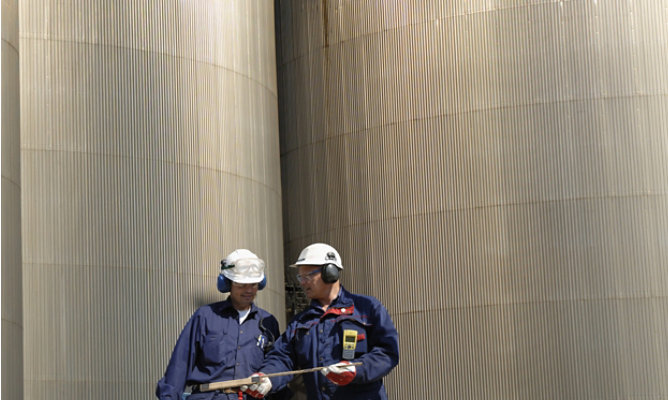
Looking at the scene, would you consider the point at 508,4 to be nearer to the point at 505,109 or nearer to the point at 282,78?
the point at 505,109

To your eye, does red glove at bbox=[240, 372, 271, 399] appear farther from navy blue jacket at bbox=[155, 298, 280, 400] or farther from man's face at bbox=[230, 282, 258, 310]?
man's face at bbox=[230, 282, 258, 310]

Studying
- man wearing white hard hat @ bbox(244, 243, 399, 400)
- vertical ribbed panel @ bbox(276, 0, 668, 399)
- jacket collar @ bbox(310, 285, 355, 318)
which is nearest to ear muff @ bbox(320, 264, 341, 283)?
man wearing white hard hat @ bbox(244, 243, 399, 400)

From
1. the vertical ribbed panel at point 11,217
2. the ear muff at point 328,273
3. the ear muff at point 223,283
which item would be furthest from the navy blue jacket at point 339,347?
the vertical ribbed panel at point 11,217

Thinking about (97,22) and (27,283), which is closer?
(27,283)

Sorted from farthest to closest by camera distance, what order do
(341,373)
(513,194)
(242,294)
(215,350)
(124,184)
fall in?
1. (513,194)
2. (124,184)
3. (242,294)
4. (215,350)
5. (341,373)

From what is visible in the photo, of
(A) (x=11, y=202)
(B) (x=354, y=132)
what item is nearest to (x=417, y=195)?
(B) (x=354, y=132)

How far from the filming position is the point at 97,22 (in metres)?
20.0

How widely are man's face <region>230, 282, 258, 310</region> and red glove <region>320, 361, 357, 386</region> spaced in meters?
1.84

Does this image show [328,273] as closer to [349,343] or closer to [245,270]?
[349,343]

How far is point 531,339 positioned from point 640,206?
10.2 ft

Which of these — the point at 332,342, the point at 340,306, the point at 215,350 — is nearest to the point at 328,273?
the point at 340,306

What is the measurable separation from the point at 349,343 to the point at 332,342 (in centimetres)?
24

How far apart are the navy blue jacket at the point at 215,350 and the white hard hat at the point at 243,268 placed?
0.44m

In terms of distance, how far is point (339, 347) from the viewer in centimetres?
1282
